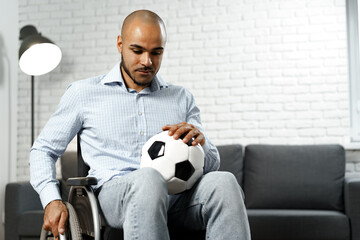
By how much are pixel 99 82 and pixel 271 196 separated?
1.92 metres

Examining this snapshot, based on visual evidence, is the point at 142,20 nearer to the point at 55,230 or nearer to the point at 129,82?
the point at 129,82

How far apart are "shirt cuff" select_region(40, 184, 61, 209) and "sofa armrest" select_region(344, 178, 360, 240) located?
2.07 m

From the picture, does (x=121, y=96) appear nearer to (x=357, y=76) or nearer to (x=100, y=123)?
(x=100, y=123)

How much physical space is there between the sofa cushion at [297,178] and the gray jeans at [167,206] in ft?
6.29

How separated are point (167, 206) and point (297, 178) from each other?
219cm

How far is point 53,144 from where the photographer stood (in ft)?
6.19

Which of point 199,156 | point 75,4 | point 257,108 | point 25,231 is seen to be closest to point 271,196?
point 257,108

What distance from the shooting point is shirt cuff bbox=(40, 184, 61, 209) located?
1731mm

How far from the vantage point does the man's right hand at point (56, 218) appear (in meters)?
1.62

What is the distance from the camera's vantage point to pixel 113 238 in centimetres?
173

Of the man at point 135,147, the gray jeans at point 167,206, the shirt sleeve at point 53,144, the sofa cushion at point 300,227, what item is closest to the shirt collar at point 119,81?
the man at point 135,147

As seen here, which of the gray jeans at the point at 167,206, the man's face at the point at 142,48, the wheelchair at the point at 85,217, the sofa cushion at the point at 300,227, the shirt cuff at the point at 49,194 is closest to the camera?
the gray jeans at the point at 167,206

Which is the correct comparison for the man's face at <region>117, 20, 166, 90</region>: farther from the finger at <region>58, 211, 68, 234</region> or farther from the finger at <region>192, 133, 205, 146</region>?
the finger at <region>58, 211, 68, 234</region>

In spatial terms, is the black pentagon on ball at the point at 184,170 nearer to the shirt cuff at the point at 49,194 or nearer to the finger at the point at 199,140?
the finger at the point at 199,140
